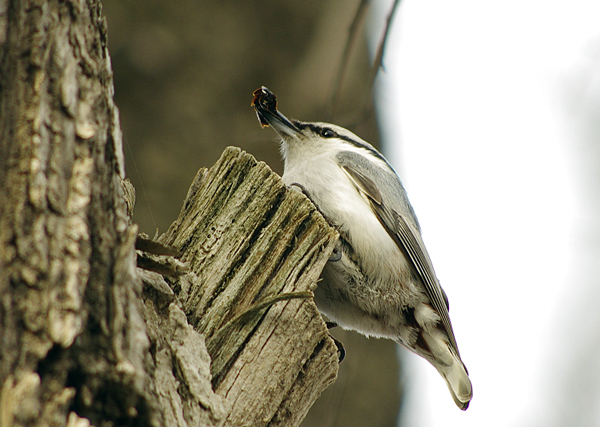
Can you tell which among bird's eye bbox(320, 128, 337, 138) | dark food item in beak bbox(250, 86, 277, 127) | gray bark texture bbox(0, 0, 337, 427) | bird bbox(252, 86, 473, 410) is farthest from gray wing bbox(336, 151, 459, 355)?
gray bark texture bbox(0, 0, 337, 427)

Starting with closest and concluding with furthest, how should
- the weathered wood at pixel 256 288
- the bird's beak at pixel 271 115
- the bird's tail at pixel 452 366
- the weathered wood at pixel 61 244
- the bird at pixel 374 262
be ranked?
the weathered wood at pixel 61 244, the weathered wood at pixel 256 288, the bird at pixel 374 262, the bird's tail at pixel 452 366, the bird's beak at pixel 271 115

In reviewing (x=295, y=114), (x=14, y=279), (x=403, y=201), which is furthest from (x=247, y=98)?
(x=14, y=279)

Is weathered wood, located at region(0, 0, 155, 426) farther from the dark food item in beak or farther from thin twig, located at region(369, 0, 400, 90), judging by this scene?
thin twig, located at region(369, 0, 400, 90)

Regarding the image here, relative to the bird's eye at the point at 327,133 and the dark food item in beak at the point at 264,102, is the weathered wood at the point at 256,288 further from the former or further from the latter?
the bird's eye at the point at 327,133

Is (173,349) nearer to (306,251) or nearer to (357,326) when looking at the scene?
(306,251)

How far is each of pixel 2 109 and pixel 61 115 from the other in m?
0.09

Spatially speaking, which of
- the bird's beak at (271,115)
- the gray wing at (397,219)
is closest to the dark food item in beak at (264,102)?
the bird's beak at (271,115)

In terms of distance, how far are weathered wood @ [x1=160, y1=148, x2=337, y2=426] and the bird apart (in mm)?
495

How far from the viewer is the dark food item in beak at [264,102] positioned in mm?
2180

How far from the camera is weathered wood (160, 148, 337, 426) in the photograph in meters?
1.16

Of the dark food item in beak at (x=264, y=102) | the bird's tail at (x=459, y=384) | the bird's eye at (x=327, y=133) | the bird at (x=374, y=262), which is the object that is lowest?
the bird's tail at (x=459, y=384)

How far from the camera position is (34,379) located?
28.8 inches

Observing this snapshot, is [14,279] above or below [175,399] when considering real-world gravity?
above

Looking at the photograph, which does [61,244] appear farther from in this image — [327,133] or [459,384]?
[327,133]
